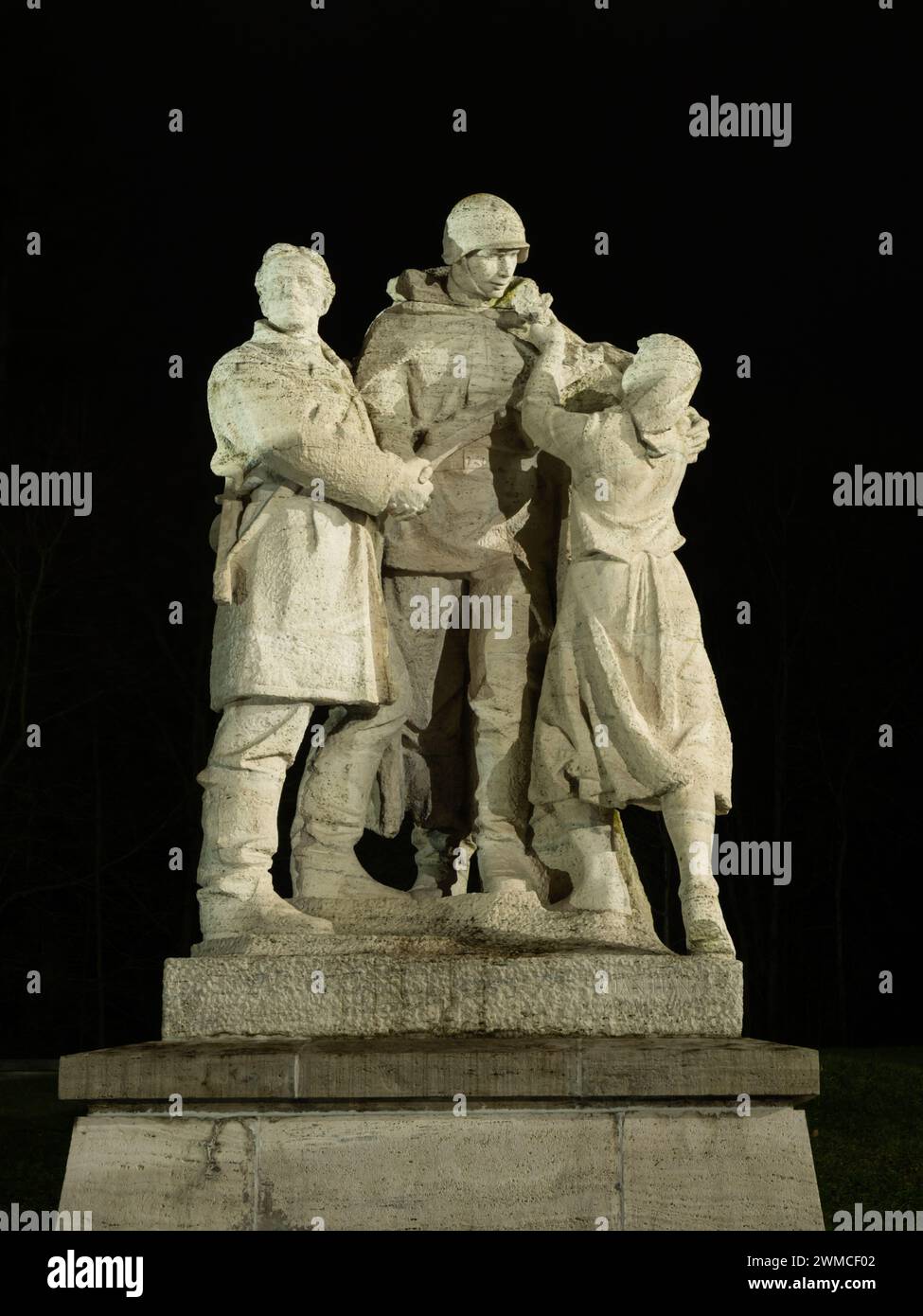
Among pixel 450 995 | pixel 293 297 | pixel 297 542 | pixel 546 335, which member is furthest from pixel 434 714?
pixel 293 297

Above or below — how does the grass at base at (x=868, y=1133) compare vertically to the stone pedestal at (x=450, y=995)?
below

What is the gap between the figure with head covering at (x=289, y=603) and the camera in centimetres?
650

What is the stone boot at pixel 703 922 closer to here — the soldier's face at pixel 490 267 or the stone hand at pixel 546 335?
the stone hand at pixel 546 335

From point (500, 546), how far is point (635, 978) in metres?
1.81

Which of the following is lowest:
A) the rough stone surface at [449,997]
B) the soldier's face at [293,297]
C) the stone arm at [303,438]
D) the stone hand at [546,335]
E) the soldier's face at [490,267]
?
the rough stone surface at [449,997]

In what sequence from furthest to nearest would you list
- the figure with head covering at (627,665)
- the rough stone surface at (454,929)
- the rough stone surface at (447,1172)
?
1. the figure with head covering at (627,665)
2. the rough stone surface at (454,929)
3. the rough stone surface at (447,1172)

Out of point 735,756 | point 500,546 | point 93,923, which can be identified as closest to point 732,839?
point 735,756

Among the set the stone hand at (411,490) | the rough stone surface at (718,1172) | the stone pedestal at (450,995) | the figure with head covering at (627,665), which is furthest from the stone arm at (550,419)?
the rough stone surface at (718,1172)

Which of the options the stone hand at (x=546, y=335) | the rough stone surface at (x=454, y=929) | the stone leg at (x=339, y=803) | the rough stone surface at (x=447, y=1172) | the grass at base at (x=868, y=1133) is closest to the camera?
the rough stone surface at (x=447, y=1172)

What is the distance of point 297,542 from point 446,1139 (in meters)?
2.15

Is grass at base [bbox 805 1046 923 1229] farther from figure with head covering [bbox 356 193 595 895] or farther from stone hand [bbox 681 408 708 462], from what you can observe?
stone hand [bbox 681 408 708 462]

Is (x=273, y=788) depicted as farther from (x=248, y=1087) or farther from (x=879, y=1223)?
(x=879, y=1223)

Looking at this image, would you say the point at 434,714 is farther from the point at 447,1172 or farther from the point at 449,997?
the point at 447,1172

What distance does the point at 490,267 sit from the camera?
23.6ft
